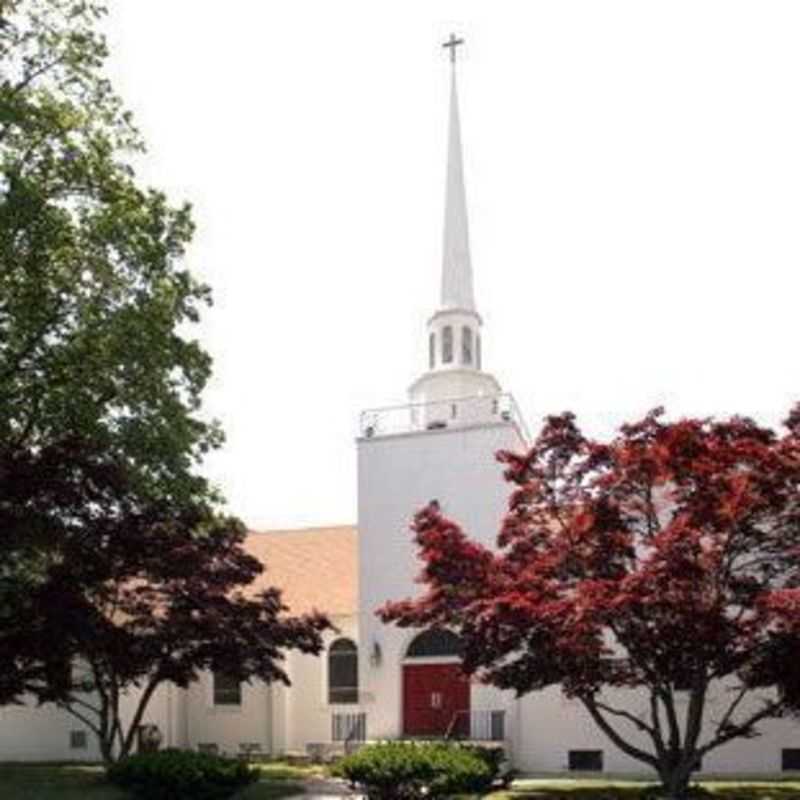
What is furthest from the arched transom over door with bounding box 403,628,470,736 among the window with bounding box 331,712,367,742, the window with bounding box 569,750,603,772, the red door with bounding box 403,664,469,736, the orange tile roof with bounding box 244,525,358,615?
the orange tile roof with bounding box 244,525,358,615

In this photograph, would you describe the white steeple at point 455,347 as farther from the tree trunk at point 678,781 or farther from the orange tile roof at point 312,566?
the tree trunk at point 678,781

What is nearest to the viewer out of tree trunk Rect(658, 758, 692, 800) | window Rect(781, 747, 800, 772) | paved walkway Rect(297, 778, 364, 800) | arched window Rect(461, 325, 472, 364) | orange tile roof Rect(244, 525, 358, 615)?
tree trunk Rect(658, 758, 692, 800)

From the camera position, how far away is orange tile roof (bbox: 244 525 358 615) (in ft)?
115

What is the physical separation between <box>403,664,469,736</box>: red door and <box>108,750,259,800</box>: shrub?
8.75m

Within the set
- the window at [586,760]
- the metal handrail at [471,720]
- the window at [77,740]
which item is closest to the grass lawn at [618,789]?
the window at [586,760]

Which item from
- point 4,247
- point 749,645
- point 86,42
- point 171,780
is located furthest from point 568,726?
point 86,42

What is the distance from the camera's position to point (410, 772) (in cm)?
2041

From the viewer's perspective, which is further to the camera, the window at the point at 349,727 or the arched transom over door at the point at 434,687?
the window at the point at 349,727

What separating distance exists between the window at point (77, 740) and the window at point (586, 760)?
14796 mm

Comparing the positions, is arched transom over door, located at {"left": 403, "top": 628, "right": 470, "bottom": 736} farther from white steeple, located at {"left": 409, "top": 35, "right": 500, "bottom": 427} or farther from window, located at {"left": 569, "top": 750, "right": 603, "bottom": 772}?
white steeple, located at {"left": 409, "top": 35, "right": 500, "bottom": 427}

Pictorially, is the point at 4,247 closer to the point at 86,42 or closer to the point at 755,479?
the point at 86,42

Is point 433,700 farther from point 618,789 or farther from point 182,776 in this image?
point 182,776

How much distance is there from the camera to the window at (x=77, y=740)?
34.9 metres

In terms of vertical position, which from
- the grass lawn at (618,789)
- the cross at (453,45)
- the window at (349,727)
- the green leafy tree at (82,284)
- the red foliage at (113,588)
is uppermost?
the cross at (453,45)
